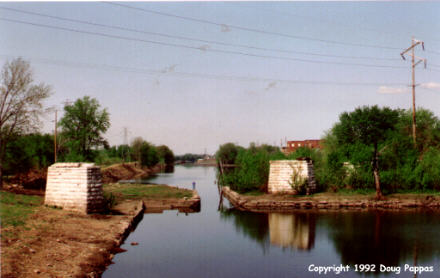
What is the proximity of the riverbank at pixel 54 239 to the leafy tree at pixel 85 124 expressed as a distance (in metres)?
36.6

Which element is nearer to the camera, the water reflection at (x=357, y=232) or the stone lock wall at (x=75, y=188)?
the water reflection at (x=357, y=232)

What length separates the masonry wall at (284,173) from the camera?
106 feet

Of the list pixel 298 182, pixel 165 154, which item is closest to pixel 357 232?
pixel 298 182

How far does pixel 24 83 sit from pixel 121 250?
18.1 m

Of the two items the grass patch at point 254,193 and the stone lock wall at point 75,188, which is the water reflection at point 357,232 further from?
the stone lock wall at point 75,188

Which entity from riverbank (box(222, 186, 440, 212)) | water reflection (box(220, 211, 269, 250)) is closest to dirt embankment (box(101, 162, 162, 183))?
water reflection (box(220, 211, 269, 250))

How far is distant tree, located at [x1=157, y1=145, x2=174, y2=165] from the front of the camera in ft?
486

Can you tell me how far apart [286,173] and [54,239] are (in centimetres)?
2316

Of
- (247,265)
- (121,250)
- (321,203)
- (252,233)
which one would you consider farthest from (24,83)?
(321,203)

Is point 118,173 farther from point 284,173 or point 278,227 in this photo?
point 278,227

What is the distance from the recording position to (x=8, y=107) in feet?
86.1

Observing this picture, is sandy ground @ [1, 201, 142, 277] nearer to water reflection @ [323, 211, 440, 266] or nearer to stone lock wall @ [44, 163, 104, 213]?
stone lock wall @ [44, 163, 104, 213]

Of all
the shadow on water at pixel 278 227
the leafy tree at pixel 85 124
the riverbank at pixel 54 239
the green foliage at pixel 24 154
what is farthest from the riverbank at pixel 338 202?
the leafy tree at pixel 85 124

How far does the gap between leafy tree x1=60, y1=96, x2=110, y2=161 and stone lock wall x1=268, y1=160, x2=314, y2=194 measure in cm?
3401
